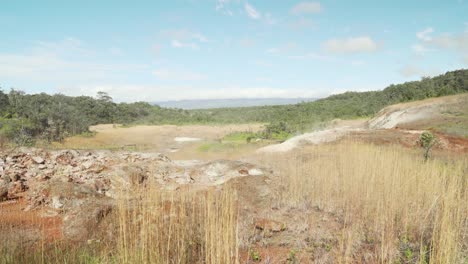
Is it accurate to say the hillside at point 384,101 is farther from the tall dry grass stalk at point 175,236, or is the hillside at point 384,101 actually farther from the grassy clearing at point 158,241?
the tall dry grass stalk at point 175,236

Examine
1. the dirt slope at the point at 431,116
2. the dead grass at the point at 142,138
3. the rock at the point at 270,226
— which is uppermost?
the dirt slope at the point at 431,116

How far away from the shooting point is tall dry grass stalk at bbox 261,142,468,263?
4.29 meters

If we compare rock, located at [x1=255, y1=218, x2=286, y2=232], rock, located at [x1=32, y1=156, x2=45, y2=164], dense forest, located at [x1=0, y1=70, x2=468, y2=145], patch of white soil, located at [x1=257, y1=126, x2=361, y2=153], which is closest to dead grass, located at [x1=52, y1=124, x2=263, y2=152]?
dense forest, located at [x1=0, y1=70, x2=468, y2=145]

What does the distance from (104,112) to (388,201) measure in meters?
45.3

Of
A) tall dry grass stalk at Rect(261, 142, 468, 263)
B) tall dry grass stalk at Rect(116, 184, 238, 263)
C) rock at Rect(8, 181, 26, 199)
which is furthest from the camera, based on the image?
rock at Rect(8, 181, 26, 199)

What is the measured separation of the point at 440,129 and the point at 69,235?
18.8m

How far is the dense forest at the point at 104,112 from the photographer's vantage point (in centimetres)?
2255

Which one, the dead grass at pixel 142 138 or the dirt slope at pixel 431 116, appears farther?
the dead grass at pixel 142 138

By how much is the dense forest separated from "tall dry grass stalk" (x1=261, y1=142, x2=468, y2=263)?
1566 centimetres

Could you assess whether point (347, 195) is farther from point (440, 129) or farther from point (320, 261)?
point (440, 129)

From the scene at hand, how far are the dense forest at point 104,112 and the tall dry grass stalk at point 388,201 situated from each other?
51.4 ft

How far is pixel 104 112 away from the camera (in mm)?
45781

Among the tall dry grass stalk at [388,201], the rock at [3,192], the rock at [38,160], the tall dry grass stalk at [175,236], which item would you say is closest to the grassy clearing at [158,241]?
the tall dry grass stalk at [175,236]

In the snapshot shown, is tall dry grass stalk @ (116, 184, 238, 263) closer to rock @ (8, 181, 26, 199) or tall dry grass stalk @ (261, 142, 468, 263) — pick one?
tall dry grass stalk @ (261, 142, 468, 263)
